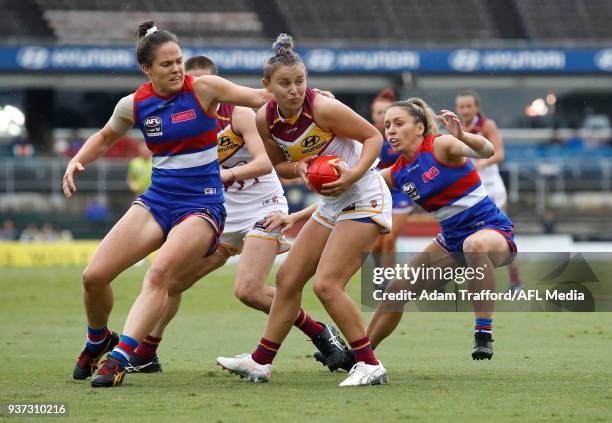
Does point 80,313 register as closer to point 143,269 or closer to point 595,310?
point 595,310

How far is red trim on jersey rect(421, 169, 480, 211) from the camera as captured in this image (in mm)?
8531

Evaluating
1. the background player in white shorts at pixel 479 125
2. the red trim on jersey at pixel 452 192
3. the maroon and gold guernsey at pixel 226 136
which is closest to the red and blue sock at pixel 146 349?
the maroon and gold guernsey at pixel 226 136

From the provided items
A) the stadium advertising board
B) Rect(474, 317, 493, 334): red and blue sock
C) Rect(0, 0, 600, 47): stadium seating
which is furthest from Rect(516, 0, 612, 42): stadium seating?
→ Rect(474, 317, 493, 334): red and blue sock

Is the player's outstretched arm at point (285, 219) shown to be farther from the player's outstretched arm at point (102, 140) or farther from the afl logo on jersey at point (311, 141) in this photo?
the player's outstretched arm at point (102, 140)

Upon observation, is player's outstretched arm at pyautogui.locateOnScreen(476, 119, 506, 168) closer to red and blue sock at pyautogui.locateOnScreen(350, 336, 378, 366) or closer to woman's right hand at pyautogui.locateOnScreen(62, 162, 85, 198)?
red and blue sock at pyautogui.locateOnScreen(350, 336, 378, 366)

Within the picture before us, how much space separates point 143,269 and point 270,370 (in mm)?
14827

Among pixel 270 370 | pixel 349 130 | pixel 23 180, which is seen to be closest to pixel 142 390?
pixel 270 370

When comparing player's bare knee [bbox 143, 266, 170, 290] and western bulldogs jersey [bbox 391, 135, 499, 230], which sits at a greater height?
western bulldogs jersey [bbox 391, 135, 499, 230]

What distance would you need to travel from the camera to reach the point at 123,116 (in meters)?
7.69

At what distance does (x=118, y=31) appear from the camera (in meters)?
35.2

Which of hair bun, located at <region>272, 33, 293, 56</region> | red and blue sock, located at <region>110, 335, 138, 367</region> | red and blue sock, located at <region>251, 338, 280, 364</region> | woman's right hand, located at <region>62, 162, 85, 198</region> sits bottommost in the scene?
red and blue sock, located at <region>110, 335, 138, 367</region>

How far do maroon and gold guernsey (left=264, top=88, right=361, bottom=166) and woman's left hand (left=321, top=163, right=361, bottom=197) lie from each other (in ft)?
0.90

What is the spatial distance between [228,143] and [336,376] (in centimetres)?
204

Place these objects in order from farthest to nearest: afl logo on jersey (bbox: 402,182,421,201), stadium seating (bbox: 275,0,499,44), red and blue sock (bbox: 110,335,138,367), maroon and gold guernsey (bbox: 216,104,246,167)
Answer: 1. stadium seating (bbox: 275,0,499,44)
2. maroon and gold guernsey (bbox: 216,104,246,167)
3. afl logo on jersey (bbox: 402,182,421,201)
4. red and blue sock (bbox: 110,335,138,367)
